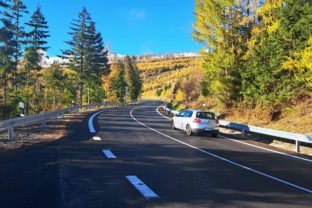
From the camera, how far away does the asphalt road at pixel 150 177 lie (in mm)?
7348

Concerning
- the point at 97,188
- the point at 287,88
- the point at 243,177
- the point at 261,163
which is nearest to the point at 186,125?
the point at 287,88

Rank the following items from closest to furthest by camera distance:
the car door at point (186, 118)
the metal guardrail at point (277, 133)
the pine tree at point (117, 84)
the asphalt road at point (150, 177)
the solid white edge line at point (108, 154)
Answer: the asphalt road at point (150, 177)
the solid white edge line at point (108, 154)
the metal guardrail at point (277, 133)
the car door at point (186, 118)
the pine tree at point (117, 84)

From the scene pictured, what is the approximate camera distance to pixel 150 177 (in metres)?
9.34

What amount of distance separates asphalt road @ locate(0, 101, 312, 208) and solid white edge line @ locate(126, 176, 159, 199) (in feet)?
0.15

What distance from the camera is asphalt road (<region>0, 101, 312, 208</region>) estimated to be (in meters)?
7.35

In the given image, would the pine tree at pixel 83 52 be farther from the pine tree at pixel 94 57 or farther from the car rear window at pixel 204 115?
the car rear window at pixel 204 115

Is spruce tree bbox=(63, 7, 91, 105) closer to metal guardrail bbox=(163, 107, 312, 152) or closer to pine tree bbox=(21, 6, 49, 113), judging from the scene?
pine tree bbox=(21, 6, 49, 113)

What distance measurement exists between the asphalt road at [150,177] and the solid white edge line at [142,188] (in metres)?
0.05

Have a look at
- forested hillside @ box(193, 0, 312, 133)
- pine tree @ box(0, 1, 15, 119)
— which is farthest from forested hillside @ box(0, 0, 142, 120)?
forested hillside @ box(193, 0, 312, 133)

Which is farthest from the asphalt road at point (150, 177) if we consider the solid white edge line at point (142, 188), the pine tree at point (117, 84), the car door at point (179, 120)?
the pine tree at point (117, 84)

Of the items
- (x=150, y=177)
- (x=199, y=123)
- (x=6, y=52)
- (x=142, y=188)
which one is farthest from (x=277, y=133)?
(x=6, y=52)

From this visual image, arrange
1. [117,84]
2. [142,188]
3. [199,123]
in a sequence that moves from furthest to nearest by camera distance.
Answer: [117,84] → [199,123] → [142,188]

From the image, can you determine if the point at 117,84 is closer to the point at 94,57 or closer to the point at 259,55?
the point at 94,57

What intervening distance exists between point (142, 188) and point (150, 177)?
3.87 feet
